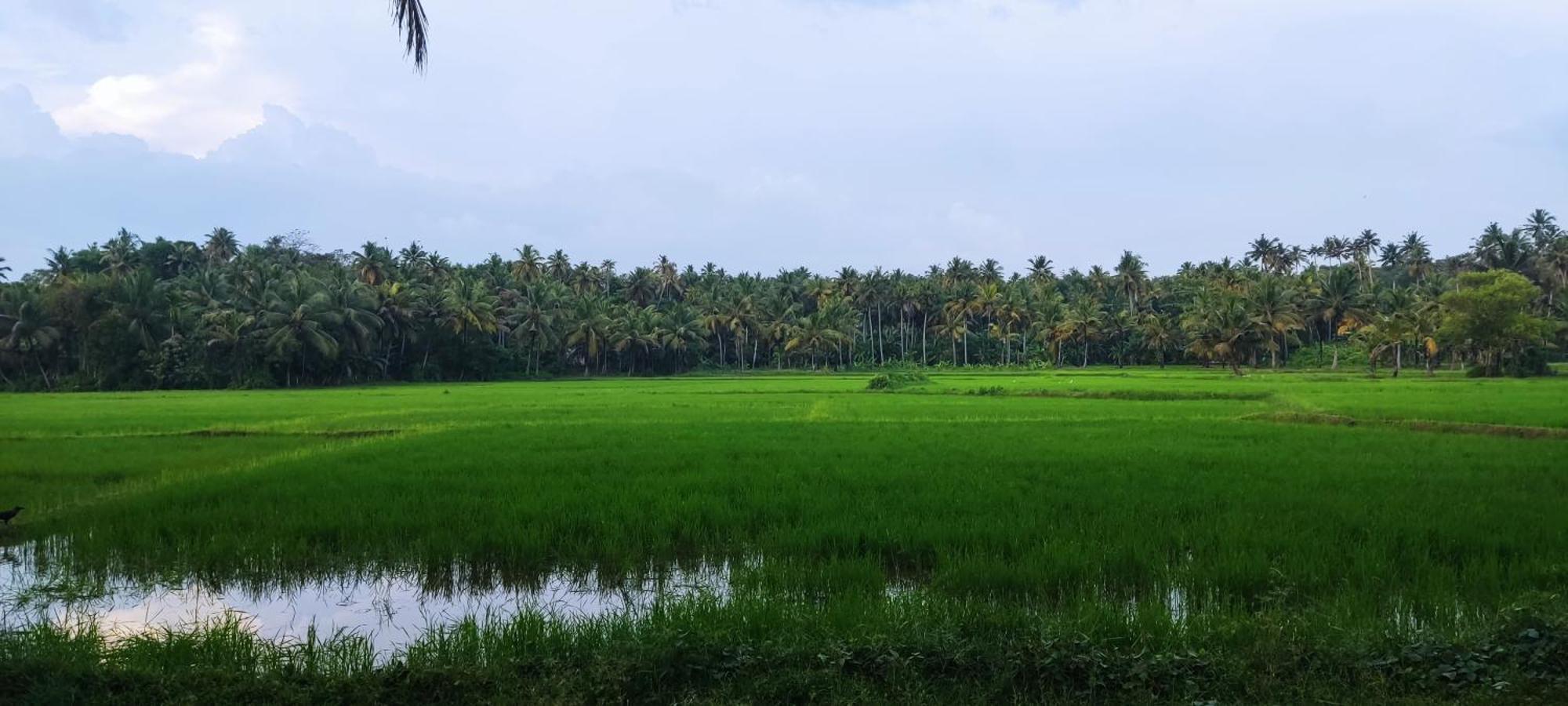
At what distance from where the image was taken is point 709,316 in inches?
2881

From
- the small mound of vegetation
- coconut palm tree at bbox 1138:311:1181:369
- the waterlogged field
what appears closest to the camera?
the waterlogged field

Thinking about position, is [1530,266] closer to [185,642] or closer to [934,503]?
[934,503]

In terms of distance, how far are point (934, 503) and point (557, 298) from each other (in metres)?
61.4

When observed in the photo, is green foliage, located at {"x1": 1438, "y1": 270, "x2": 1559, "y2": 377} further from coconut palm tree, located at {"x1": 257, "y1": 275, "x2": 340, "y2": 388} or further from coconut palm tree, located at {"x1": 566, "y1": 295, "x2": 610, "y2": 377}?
coconut palm tree, located at {"x1": 257, "y1": 275, "x2": 340, "y2": 388}

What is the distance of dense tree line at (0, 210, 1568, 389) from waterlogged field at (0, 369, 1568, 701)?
40405 millimetres

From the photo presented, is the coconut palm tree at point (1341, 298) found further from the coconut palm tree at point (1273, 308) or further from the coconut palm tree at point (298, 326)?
Answer: the coconut palm tree at point (298, 326)

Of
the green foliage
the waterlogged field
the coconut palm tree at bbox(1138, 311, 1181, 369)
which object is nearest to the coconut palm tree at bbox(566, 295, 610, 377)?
the coconut palm tree at bbox(1138, 311, 1181, 369)

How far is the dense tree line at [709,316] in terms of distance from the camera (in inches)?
1993

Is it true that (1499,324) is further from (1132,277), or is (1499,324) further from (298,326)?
(298,326)

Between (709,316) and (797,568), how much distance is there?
66.7 metres

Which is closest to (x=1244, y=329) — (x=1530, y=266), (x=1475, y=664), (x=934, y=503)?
(x=1530, y=266)

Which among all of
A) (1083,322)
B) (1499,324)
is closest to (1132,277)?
(1083,322)

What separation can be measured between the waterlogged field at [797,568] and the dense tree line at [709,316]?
133 ft

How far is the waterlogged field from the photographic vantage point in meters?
4.62
